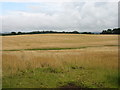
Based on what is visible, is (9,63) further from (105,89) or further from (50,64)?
(105,89)

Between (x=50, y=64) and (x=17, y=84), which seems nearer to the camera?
(x=17, y=84)

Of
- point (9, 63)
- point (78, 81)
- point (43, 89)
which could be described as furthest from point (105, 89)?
point (9, 63)

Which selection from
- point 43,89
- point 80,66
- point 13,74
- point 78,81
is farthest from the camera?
point 80,66

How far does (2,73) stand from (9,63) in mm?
1659

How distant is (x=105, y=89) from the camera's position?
5742mm

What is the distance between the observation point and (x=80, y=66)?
30.8ft

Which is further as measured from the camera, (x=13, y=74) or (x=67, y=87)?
(x=13, y=74)

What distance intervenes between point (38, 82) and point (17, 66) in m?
2.86

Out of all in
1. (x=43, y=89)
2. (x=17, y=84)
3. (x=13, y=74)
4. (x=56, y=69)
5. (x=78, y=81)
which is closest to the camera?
(x=43, y=89)

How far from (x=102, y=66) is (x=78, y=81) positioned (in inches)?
118

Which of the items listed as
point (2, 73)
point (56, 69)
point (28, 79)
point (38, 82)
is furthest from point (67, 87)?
point (2, 73)

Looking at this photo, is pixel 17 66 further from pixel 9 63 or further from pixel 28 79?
pixel 28 79

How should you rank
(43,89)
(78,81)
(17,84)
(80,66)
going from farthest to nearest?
(80,66) → (78,81) → (17,84) → (43,89)

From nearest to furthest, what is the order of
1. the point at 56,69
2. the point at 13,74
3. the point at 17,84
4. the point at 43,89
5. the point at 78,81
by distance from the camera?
the point at 43,89, the point at 17,84, the point at 78,81, the point at 13,74, the point at 56,69
